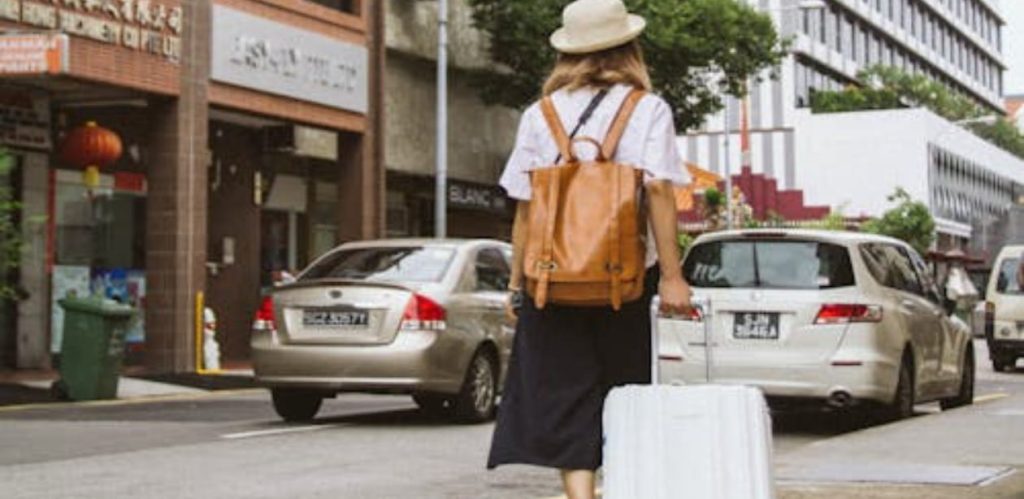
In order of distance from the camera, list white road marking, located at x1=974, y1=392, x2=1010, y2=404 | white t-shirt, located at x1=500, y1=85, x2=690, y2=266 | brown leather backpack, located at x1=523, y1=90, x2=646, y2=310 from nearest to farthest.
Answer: brown leather backpack, located at x1=523, y1=90, x2=646, y2=310 → white t-shirt, located at x1=500, y1=85, x2=690, y2=266 → white road marking, located at x1=974, y1=392, x2=1010, y2=404

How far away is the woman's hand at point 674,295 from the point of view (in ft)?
14.9

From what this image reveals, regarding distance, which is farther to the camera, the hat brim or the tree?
the tree

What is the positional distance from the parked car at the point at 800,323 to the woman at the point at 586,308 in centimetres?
589

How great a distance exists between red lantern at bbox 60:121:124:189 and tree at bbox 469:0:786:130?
32.9ft

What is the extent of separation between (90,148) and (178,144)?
115 cm

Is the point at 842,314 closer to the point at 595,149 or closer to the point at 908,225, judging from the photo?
the point at 595,149

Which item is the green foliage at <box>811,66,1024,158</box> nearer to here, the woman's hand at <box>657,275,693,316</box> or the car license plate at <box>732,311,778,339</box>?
the car license plate at <box>732,311,778,339</box>

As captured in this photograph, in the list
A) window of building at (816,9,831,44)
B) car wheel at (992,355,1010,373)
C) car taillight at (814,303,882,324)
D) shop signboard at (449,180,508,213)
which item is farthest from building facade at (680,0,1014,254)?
car taillight at (814,303,882,324)

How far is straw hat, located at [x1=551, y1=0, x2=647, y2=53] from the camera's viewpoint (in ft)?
15.5

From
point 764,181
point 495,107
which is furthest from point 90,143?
point 764,181

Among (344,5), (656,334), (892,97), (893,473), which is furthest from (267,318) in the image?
(892,97)

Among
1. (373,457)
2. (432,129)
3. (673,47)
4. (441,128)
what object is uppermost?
(673,47)

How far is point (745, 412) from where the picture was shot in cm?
416

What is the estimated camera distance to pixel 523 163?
15.7ft
